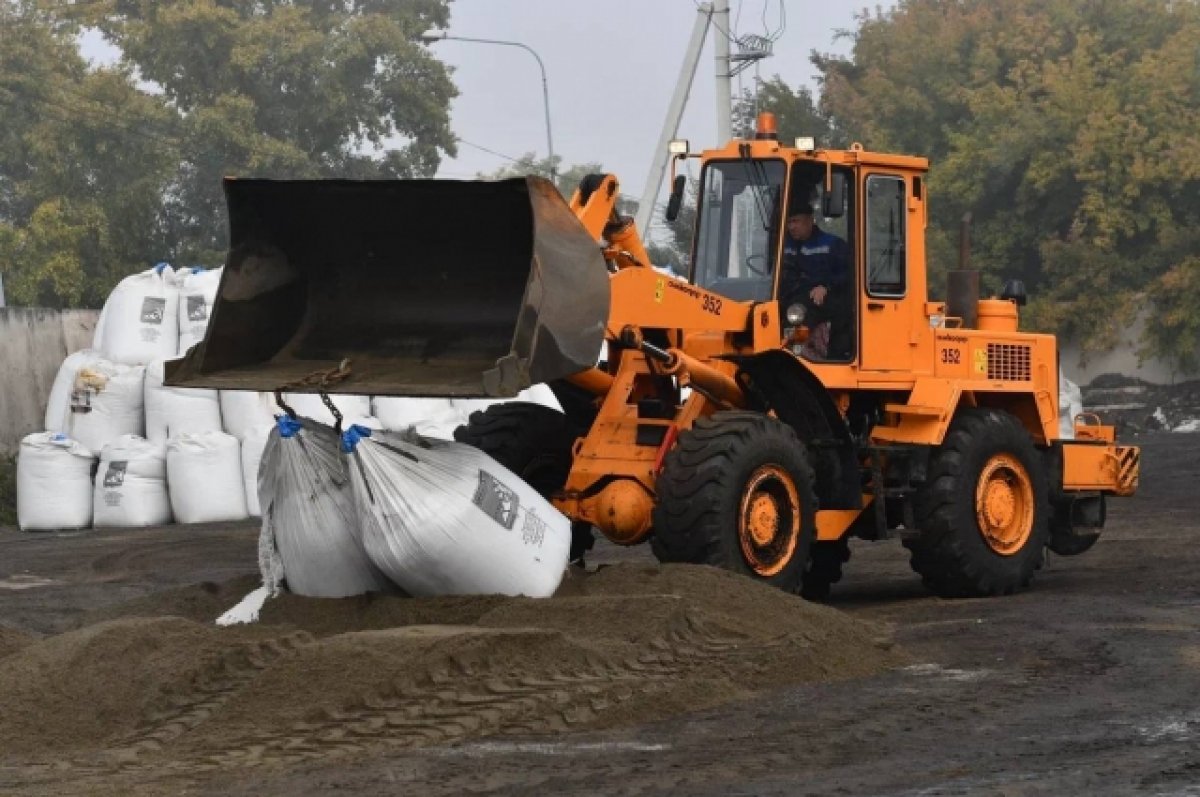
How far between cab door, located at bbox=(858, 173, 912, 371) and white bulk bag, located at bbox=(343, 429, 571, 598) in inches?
120

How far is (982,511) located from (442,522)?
433cm

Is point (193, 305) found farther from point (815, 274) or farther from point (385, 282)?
point (385, 282)

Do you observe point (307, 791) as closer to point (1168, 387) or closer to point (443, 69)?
point (1168, 387)

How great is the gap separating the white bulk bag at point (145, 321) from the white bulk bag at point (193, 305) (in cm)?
8

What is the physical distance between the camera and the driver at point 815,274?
11688 millimetres

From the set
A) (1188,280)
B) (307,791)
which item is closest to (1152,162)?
(1188,280)

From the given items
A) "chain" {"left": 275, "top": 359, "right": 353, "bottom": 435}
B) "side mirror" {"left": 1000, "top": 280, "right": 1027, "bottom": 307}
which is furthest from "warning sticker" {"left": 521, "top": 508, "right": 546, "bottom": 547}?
"side mirror" {"left": 1000, "top": 280, "right": 1027, "bottom": 307}

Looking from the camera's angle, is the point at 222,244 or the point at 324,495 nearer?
the point at 324,495

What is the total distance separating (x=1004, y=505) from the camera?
41.4ft

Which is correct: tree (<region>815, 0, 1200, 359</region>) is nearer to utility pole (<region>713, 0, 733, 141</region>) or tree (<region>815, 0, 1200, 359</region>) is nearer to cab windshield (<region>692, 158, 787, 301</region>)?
utility pole (<region>713, 0, 733, 141</region>)

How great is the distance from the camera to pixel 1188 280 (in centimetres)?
3706

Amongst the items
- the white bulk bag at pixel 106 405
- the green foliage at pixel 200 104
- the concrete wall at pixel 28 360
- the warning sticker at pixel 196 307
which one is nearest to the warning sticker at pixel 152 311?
the warning sticker at pixel 196 307

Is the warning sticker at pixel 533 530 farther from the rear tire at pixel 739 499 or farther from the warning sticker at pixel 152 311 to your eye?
the warning sticker at pixel 152 311

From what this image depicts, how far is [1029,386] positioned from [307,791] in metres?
7.54
